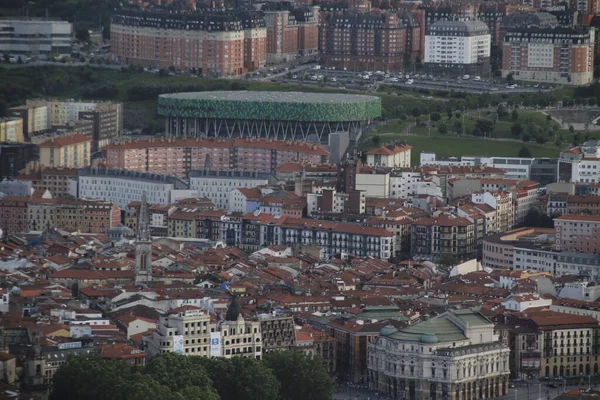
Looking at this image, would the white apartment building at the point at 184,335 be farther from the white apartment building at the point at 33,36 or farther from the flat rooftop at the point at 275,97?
the white apartment building at the point at 33,36

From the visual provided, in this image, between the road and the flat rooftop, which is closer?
the road

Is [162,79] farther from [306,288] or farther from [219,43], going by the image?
[306,288]

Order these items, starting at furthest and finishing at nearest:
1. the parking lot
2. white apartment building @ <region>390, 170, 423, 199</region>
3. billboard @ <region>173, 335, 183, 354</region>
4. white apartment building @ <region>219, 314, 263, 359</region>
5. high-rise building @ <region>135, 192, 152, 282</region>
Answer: the parking lot, white apartment building @ <region>390, 170, 423, 199</region>, high-rise building @ <region>135, 192, 152, 282</region>, white apartment building @ <region>219, 314, 263, 359</region>, billboard @ <region>173, 335, 183, 354</region>

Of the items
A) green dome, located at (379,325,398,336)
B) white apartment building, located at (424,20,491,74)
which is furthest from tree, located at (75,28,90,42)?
green dome, located at (379,325,398,336)

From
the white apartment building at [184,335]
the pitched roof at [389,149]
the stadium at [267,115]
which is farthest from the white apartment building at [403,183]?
the white apartment building at [184,335]

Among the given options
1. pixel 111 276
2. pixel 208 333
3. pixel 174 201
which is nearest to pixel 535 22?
pixel 174 201

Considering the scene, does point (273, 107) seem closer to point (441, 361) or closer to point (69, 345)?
point (441, 361)

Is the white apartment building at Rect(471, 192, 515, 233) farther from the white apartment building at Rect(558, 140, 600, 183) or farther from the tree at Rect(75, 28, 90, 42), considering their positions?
the tree at Rect(75, 28, 90, 42)
